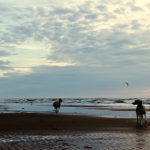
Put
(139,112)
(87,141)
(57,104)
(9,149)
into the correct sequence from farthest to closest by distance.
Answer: (57,104) < (139,112) < (87,141) < (9,149)

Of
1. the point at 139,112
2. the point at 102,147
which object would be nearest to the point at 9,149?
the point at 102,147

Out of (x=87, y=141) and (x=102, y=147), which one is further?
(x=87, y=141)

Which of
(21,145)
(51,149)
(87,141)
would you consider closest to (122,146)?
(87,141)

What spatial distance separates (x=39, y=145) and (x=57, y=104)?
23978mm

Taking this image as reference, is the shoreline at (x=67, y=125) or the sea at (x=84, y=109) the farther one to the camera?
the sea at (x=84, y=109)

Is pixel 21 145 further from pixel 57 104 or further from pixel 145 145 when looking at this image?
pixel 57 104

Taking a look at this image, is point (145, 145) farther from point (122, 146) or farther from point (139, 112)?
point (139, 112)

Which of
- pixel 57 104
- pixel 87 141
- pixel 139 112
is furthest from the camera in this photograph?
pixel 57 104

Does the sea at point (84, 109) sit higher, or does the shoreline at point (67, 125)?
the sea at point (84, 109)

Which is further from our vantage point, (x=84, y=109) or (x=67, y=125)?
(x=84, y=109)

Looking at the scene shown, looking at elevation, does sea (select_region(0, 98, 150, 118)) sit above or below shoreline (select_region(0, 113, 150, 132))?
above

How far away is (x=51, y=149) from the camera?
10609 millimetres

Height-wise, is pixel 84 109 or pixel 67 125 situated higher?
pixel 84 109

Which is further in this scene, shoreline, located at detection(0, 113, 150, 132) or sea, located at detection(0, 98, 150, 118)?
sea, located at detection(0, 98, 150, 118)
